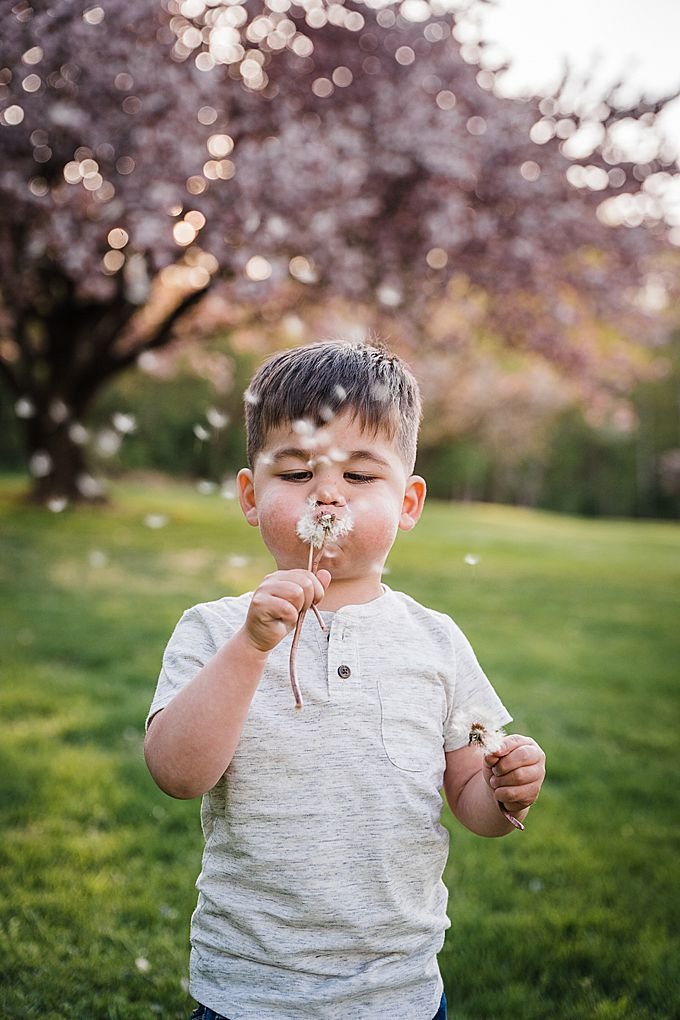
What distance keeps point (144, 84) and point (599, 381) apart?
9.27m

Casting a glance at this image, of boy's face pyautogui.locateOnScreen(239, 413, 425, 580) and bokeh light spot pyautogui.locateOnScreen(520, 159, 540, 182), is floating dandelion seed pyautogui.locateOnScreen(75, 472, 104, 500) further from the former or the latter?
boy's face pyautogui.locateOnScreen(239, 413, 425, 580)

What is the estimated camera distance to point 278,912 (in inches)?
71.7

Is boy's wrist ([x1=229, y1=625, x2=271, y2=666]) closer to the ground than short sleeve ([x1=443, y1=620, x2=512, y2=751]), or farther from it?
farther from it

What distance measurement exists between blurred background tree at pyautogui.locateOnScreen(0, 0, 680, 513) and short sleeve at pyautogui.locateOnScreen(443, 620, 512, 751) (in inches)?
42.0

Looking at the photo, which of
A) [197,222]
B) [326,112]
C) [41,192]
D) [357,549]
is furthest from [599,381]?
[357,549]

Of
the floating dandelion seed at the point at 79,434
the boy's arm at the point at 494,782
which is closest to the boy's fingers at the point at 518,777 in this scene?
the boy's arm at the point at 494,782

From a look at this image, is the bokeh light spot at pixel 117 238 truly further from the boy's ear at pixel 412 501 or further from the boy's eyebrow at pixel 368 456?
the boy's eyebrow at pixel 368 456

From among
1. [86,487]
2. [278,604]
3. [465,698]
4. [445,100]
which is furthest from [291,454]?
[86,487]

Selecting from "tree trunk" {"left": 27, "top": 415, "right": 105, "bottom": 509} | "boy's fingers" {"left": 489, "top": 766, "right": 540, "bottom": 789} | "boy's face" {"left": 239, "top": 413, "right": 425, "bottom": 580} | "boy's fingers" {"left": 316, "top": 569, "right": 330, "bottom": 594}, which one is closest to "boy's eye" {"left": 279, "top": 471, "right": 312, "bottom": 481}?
"boy's face" {"left": 239, "top": 413, "right": 425, "bottom": 580}

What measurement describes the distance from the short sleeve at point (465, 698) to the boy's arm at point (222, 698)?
0.51 metres

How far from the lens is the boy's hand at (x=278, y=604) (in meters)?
1.63

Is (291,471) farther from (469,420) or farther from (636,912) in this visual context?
(469,420)

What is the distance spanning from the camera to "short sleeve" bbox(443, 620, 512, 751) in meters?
2.05

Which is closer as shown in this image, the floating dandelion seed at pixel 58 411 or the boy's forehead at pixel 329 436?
the boy's forehead at pixel 329 436
